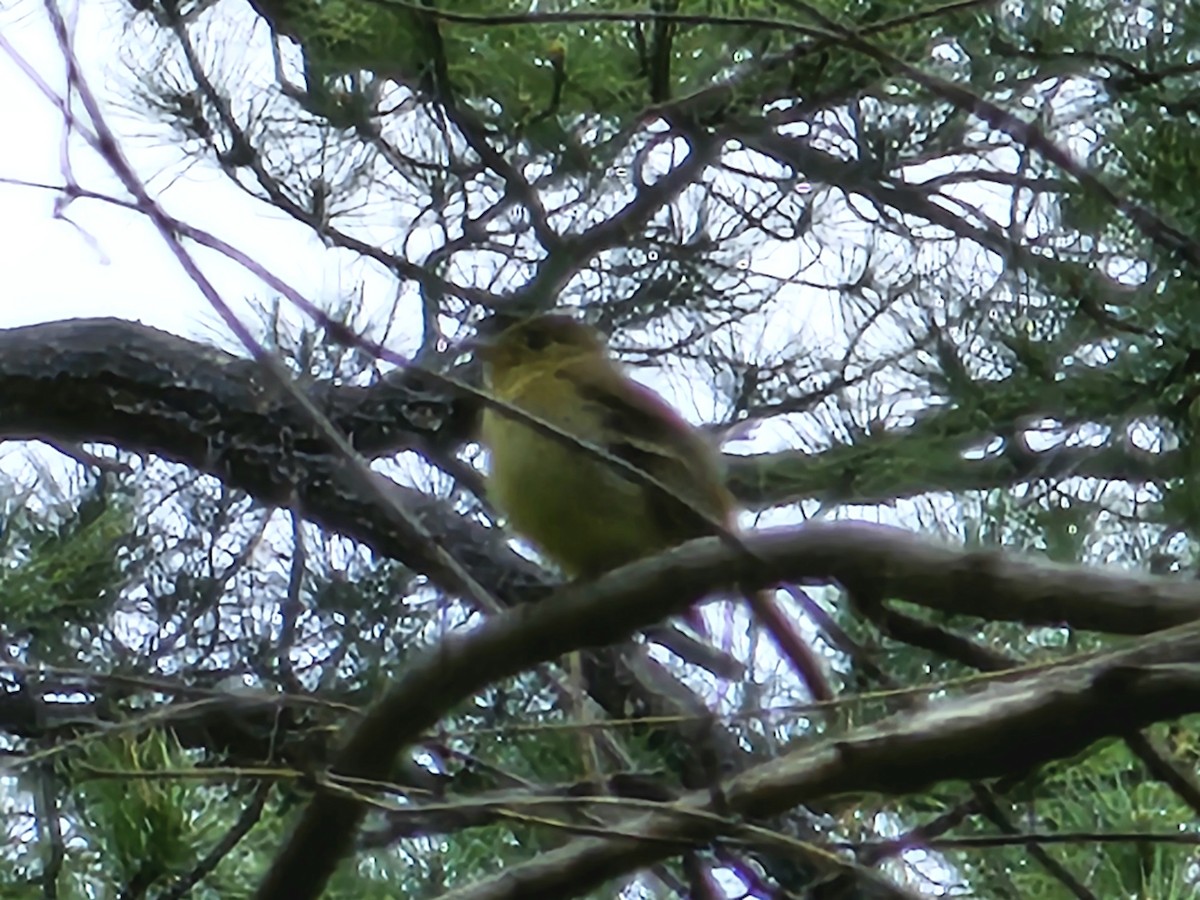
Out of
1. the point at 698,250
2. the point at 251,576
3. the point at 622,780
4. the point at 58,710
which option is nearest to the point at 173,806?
the point at 622,780

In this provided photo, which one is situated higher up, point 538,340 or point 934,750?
point 538,340

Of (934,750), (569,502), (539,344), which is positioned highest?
(539,344)

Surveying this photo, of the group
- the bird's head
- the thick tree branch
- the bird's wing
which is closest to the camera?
the thick tree branch

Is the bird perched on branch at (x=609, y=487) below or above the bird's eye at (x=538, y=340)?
below

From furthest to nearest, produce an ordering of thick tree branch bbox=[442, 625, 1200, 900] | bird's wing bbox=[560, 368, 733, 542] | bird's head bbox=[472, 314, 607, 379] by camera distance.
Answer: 1. bird's head bbox=[472, 314, 607, 379]
2. bird's wing bbox=[560, 368, 733, 542]
3. thick tree branch bbox=[442, 625, 1200, 900]

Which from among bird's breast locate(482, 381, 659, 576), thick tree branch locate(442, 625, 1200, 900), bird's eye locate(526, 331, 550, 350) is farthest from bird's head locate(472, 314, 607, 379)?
thick tree branch locate(442, 625, 1200, 900)

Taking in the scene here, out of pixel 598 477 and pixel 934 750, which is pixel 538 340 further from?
pixel 934 750

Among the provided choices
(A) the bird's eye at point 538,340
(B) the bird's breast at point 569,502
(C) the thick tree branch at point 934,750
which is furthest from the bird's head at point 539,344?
(C) the thick tree branch at point 934,750

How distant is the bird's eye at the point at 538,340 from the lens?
149 cm

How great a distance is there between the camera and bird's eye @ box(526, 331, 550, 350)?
1493 mm

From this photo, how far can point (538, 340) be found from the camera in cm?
150

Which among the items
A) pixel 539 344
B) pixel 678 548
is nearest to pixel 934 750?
pixel 678 548

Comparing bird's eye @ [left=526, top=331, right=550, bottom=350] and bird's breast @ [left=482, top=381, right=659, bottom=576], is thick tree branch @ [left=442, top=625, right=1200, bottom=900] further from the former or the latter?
bird's eye @ [left=526, top=331, right=550, bottom=350]

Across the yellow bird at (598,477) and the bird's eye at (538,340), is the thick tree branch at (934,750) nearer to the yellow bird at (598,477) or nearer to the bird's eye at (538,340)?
the yellow bird at (598,477)
